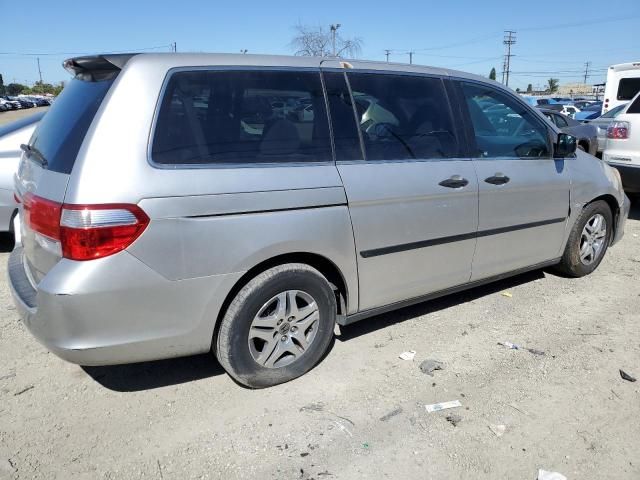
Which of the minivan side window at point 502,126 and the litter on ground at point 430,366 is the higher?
the minivan side window at point 502,126

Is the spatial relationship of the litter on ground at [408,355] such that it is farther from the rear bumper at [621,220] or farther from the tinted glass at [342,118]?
the rear bumper at [621,220]

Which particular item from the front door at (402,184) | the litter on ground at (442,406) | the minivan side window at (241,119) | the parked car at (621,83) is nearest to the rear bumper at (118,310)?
the minivan side window at (241,119)

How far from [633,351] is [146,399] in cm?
316

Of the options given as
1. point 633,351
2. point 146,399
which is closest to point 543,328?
point 633,351

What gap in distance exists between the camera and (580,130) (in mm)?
12516

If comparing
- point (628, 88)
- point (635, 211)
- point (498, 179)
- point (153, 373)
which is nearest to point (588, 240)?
point (498, 179)

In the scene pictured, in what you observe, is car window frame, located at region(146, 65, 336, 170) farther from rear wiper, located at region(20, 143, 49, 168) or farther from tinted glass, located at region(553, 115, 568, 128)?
tinted glass, located at region(553, 115, 568, 128)

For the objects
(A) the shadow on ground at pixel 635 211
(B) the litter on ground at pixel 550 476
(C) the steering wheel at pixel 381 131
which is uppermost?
(C) the steering wheel at pixel 381 131

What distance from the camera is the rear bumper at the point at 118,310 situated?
7.80 ft

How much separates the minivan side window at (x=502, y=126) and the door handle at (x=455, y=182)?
31 centimetres

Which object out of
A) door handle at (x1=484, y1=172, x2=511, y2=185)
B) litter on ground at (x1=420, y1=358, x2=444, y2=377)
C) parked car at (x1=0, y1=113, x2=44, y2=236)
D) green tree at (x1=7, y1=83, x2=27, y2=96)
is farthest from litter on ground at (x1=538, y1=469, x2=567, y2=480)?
green tree at (x1=7, y1=83, x2=27, y2=96)

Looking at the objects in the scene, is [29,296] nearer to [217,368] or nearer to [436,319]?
[217,368]

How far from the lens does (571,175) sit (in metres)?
4.34

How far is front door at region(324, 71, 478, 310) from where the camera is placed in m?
3.14
